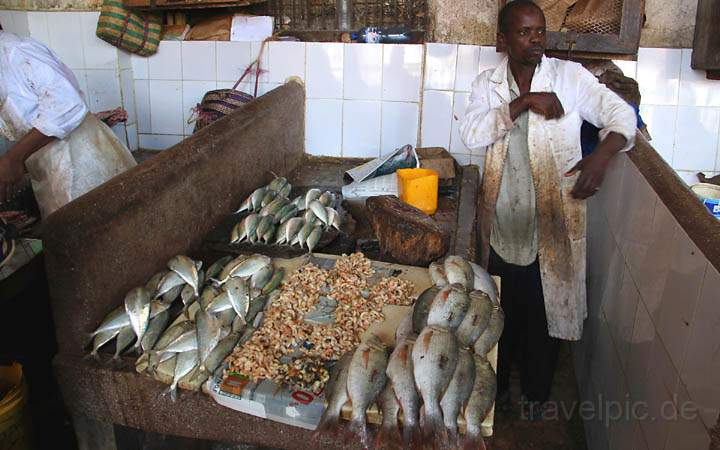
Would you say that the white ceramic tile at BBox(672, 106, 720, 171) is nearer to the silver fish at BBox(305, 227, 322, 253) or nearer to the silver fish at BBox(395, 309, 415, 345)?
the silver fish at BBox(305, 227, 322, 253)

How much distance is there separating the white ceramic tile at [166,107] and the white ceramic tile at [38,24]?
3.06 feet

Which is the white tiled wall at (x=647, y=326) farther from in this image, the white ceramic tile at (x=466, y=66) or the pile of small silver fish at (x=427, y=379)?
the white ceramic tile at (x=466, y=66)

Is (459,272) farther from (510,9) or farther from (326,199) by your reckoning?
(510,9)

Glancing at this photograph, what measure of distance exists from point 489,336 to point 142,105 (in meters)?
4.34

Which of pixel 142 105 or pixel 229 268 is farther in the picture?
pixel 142 105

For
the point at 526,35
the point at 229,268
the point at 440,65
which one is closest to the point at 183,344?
the point at 229,268

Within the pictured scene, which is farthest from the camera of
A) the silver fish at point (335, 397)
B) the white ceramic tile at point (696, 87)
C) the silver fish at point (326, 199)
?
the white ceramic tile at point (696, 87)

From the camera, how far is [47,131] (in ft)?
10.7

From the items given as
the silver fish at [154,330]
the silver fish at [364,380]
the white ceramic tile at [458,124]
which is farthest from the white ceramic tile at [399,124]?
the silver fish at [364,380]

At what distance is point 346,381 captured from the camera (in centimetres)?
192

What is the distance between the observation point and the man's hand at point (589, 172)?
305 centimetres

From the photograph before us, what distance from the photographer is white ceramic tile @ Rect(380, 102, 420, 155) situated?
4.84 meters

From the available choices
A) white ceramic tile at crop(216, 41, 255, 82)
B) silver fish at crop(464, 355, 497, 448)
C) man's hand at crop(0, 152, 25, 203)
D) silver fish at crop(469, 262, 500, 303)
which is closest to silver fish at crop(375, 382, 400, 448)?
silver fish at crop(464, 355, 497, 448)

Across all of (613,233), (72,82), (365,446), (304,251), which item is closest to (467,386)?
(365,446)
